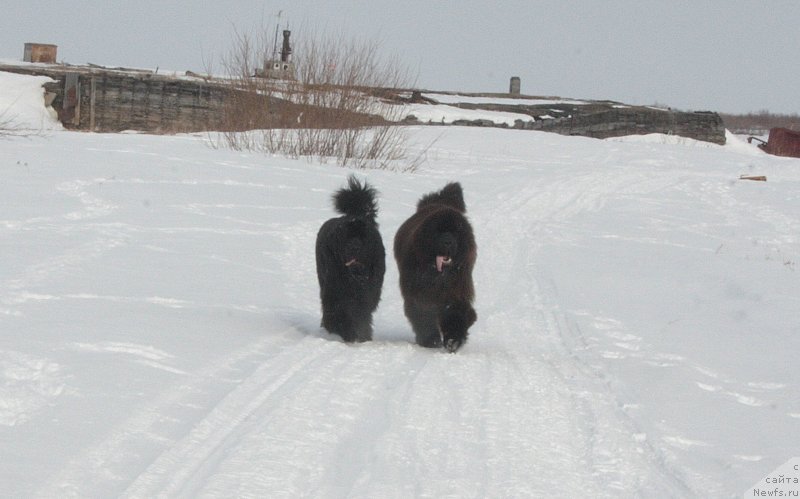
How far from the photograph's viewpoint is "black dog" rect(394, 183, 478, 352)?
8.61 meters

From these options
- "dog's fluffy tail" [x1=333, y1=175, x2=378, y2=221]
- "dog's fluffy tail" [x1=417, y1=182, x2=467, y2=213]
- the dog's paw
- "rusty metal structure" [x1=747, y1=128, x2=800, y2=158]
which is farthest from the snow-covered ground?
"rusty metal structure" [x1=747, y1=128, x2=800, y2=158]

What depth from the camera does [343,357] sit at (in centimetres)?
809

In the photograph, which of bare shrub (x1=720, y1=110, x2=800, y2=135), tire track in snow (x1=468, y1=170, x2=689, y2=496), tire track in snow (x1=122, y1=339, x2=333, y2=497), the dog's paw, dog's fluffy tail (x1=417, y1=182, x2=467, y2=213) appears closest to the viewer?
tire track in snow (x1=122, y1=339, x2=333, y2=497)

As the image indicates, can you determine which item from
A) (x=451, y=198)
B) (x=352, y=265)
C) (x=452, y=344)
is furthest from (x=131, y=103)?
(x=452, y=344)

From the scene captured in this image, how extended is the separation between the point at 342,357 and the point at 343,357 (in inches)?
0.4

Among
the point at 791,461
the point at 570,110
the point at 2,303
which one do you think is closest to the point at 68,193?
the point at 2,303

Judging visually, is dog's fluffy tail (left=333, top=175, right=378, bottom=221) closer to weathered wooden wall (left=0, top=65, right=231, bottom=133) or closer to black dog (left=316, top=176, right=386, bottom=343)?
black dog (left=316, top=176, right=386, bottom=343)

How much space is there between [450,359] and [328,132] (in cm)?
1516

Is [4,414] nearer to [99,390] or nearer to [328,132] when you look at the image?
[99,390]

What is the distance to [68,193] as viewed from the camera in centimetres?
1404

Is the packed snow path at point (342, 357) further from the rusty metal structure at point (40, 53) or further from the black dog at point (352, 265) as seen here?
the rusty metal structure at point (40, 53)

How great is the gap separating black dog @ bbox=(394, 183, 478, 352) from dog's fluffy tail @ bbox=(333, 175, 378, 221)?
45 centimetres

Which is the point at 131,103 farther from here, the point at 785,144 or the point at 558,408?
the point at 558,408

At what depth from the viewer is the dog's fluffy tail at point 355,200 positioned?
8969mm
